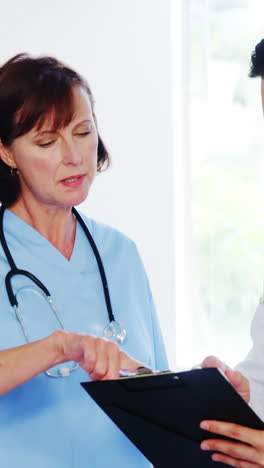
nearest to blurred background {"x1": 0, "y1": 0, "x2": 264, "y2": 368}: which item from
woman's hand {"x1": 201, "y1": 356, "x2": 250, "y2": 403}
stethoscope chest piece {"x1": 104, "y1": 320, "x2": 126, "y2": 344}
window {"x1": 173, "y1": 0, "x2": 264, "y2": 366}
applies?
window {"x1": 173, "y1": 0, "x2": 264, "y2": 366}

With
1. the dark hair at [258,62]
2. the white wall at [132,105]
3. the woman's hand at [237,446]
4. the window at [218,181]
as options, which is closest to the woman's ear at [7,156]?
the dark hair at [258,62]

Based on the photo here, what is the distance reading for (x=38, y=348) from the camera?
49.9 inches

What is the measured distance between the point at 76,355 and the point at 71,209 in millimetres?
463

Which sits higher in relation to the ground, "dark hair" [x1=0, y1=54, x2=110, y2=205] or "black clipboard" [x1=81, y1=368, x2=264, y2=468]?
"dark hair" [x1=0, y1=54, x2=110, y2=205]

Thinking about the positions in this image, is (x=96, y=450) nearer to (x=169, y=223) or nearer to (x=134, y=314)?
(x=134, y=314)

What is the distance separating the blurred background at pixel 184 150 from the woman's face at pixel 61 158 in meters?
1.59

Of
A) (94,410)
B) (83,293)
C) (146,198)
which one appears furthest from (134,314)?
(146,198)

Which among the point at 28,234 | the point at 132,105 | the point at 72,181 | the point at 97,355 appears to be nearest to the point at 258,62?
the point at 72,181

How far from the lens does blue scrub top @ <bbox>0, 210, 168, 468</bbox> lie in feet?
4.57

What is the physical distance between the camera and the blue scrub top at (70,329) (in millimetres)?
1394

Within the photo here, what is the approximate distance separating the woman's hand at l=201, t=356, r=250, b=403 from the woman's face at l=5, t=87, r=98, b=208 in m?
0.41

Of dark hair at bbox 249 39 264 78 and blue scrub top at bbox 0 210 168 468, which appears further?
dark hair at bbox 249 39 264 78

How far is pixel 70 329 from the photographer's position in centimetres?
148

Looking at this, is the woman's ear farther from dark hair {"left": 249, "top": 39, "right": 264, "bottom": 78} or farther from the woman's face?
dark hair {"left": 249, "top": 39, "right": 264, "bottom": 78}
